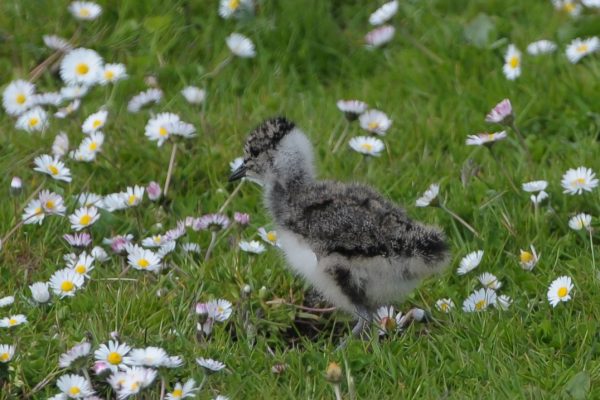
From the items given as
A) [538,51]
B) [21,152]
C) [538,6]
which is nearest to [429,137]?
[538,51]

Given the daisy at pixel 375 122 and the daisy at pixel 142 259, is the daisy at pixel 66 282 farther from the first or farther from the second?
the daisy at pixel 375 122

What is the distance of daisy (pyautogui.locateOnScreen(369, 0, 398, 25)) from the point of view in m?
7.93

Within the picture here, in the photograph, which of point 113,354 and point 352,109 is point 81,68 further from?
point 113,354

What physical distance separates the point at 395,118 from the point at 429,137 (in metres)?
0.31

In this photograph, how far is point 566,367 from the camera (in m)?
4.88

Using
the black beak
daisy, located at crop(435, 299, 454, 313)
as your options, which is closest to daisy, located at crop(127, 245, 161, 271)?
the black beak

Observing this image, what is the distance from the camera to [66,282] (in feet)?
17.7

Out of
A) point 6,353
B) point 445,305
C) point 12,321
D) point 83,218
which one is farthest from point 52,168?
point 445,305

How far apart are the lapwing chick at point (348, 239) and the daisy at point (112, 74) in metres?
1.94

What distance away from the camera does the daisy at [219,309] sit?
16.9ft

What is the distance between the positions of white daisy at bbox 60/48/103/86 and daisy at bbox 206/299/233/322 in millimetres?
2473

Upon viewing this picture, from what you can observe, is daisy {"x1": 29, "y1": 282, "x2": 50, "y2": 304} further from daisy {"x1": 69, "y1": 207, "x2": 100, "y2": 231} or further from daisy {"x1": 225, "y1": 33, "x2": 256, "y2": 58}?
daisy {"x1": 225, "y1": 33, "x2": 256, "y2": 58}

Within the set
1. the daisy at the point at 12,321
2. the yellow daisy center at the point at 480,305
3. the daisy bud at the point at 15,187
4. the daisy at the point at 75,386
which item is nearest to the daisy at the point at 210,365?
the daisy at the point at 75,386

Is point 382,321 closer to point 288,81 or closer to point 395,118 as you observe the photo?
point 395,118
